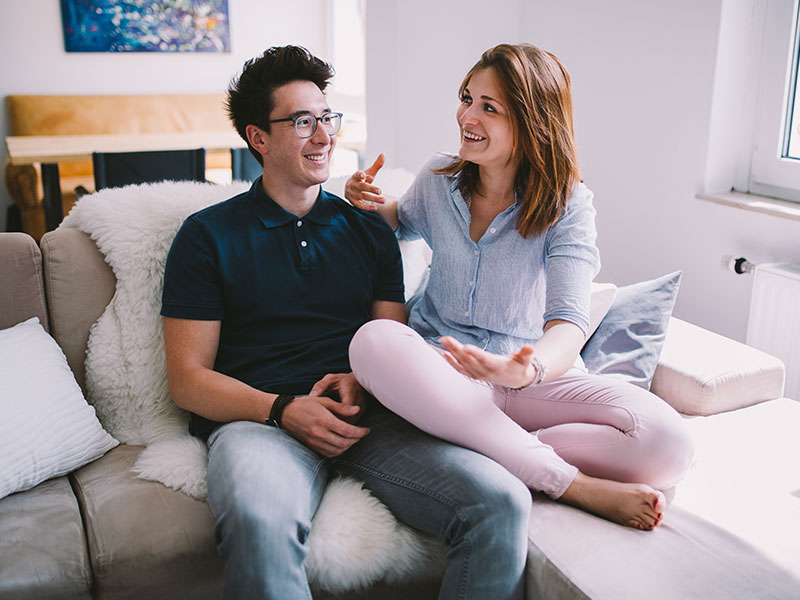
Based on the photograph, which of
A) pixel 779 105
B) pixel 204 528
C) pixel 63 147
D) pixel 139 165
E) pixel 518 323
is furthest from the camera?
pixel 63 147

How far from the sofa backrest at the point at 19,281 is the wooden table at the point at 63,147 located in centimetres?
225

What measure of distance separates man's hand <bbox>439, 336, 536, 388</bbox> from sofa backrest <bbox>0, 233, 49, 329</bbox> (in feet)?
2.96

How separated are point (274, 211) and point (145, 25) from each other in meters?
4.16

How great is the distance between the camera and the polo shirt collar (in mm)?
1550

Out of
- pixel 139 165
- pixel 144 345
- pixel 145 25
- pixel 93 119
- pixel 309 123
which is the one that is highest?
pixel 145 25

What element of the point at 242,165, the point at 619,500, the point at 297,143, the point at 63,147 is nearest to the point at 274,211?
the point at 297,143

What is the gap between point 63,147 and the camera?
3.82m

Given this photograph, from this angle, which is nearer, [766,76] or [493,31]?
[766,76]

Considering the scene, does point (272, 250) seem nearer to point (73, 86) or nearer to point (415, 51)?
point (415, 51)

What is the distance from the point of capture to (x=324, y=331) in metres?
1.58

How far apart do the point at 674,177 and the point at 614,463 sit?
1.42 meters

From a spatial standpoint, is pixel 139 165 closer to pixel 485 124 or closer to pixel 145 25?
pixel 485 124

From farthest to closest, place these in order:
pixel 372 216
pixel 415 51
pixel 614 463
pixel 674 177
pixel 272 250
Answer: pixel 415 51
pixel 674 177
pixel 372 216
pixel 272 250
pixel 614 463

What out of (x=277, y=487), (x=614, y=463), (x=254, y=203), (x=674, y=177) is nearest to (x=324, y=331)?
(x=254, y=203)
